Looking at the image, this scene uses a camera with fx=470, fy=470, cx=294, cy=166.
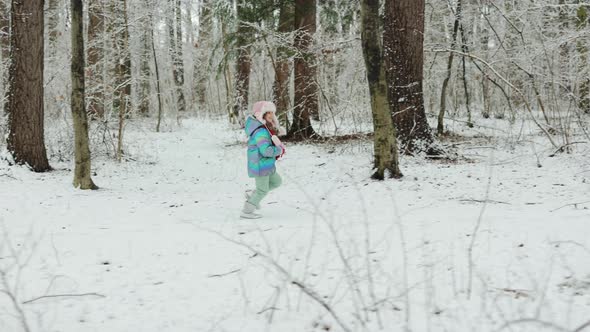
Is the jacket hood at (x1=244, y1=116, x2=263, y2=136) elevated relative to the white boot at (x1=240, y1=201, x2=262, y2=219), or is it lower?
elevated

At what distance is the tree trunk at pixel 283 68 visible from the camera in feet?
43.9

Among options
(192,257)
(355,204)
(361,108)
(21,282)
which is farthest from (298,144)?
(21,282)

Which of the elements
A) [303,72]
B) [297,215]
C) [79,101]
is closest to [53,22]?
[303,72]

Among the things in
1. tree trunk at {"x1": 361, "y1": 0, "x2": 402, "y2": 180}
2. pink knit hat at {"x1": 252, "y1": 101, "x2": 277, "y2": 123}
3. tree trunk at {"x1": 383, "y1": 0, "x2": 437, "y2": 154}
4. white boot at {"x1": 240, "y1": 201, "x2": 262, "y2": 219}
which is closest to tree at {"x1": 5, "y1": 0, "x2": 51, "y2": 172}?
white boot at {"x1": 240, "y1": 201, "x2": 262, "y2": 219}

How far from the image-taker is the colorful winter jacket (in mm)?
5746

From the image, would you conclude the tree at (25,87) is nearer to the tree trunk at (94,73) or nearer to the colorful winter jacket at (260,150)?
the tree trunk at (94,73)

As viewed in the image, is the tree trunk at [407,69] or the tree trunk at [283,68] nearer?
the tree trunk at [407,69]

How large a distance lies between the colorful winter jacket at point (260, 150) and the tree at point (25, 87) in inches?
226

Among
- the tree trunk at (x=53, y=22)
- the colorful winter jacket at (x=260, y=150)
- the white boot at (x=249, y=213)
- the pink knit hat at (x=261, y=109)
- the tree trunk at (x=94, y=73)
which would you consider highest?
the tree trunk at (x=53, y=22)

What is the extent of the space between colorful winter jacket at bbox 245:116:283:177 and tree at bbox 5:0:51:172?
574cm

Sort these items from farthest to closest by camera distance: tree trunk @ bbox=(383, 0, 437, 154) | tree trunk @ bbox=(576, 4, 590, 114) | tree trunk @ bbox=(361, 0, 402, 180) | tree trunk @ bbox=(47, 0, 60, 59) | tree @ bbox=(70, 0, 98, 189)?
tree trunk @ bbox=(47, 0, 60, 59) → tree trunk @ bbox=(576, 4, 590, 114) → tree trunk @ bbox=(383, 0, 437, 154) → tree @ bbox=(70, 0, 98, 189) → tree trunk @ bbox=(361, 0, 402, 180)

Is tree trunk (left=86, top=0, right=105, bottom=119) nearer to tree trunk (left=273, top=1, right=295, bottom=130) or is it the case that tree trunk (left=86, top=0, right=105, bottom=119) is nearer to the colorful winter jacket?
tree trunk (left=273, top=1, right=295, bottom=130)

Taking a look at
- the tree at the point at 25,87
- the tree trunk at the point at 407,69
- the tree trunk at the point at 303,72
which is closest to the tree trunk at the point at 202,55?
the tree trunk at the point at 303,72

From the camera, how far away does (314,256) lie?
157 inches
